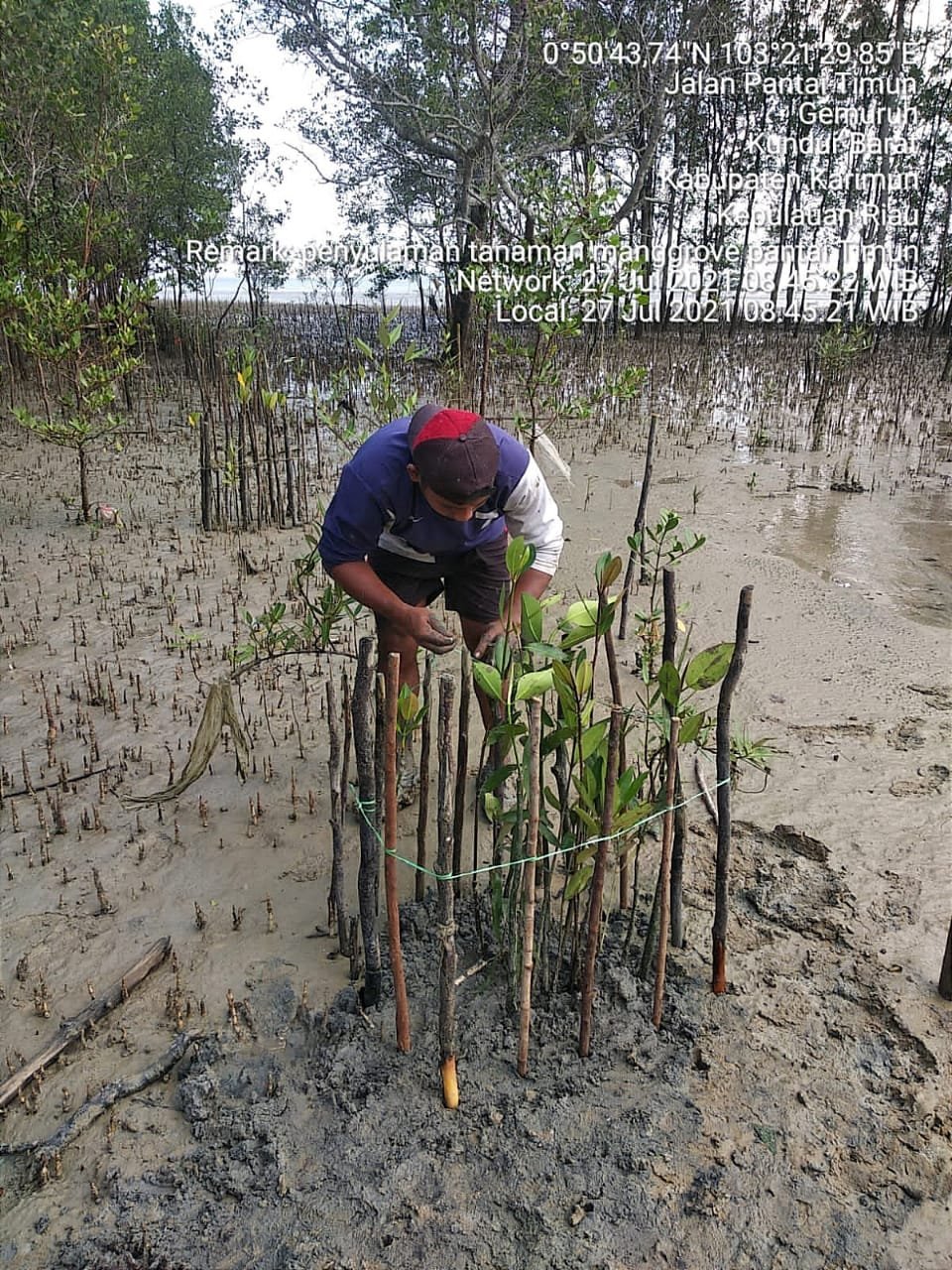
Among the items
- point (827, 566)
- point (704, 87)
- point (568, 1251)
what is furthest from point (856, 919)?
point (704, 87)

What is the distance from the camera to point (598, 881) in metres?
1.73

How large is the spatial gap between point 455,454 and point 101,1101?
5.33 ft

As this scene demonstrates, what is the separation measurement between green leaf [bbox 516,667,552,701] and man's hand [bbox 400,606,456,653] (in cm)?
76

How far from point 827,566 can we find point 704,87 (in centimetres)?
1376

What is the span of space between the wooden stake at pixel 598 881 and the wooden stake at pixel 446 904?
29 centimetres

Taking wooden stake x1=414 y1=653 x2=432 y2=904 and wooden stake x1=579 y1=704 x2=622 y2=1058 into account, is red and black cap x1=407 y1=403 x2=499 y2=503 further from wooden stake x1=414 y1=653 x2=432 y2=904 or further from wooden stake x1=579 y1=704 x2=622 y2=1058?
wooden stake x1=579 y1=704 x2=622 y2=1058

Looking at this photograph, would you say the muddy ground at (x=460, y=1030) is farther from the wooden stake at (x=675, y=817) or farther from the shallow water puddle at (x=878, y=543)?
the shallow water puddle at (x=878, y=543)

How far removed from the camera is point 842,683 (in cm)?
370

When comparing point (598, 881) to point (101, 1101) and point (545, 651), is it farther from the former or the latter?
point (101, 1101)

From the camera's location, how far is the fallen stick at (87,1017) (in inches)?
72.0

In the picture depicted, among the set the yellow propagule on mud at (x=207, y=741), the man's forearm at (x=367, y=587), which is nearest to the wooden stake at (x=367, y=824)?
the man's forearm at (x=367, y=587)

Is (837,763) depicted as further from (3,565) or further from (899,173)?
(899,173)

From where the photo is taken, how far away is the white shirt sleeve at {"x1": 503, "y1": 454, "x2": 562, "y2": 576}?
237cm

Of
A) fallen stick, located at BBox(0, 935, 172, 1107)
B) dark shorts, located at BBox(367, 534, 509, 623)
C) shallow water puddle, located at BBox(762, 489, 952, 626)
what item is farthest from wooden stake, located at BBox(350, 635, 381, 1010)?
shallow water puddle, located at BBox(762, 489, 952, 626)
